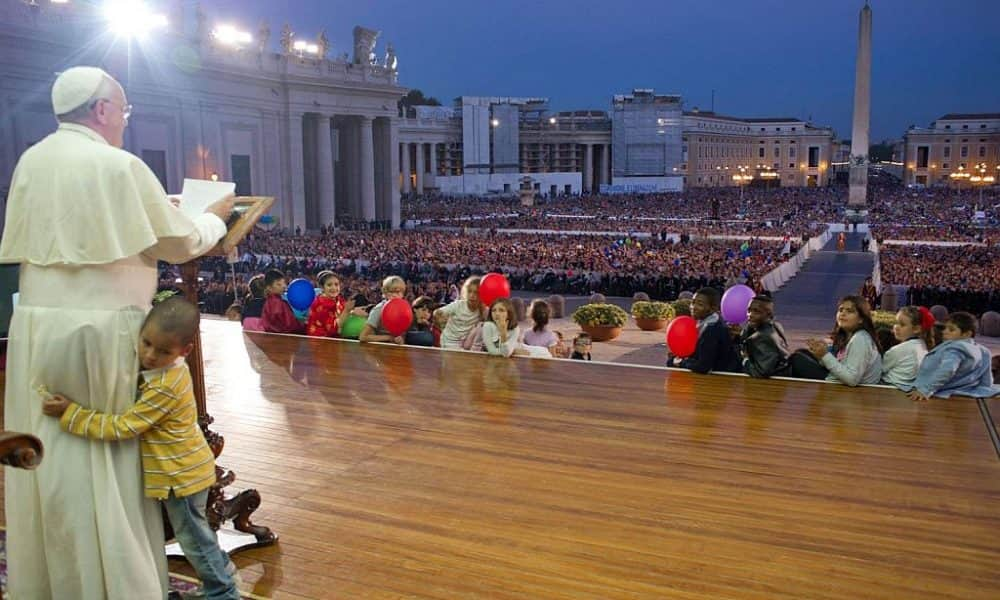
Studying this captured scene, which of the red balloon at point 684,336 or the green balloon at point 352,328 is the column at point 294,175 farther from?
the red balloon at point 684,336

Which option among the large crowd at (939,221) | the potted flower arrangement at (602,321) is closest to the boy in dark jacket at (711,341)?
the potted flower arrangement at (602,321)

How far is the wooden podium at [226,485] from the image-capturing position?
3.70m

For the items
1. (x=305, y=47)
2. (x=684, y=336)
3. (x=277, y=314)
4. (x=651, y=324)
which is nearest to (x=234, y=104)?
(x=305, y=47)

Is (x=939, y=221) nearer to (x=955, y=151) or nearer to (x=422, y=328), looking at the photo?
(x=422, y=328)

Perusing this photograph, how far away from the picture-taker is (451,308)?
364 inches

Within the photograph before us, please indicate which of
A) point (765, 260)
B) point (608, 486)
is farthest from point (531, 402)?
point (765, 260)

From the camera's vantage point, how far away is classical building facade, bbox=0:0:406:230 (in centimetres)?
2759

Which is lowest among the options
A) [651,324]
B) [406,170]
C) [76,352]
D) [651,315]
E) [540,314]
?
[651,324]

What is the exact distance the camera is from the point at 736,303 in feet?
33.7

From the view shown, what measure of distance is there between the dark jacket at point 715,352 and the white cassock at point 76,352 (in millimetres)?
5527

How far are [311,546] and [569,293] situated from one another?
65.0 feet

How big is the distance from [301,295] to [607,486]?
255 inches

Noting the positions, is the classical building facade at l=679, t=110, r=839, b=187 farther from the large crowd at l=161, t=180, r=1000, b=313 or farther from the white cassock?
the white cassock

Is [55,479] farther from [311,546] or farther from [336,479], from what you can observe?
[336,479]
